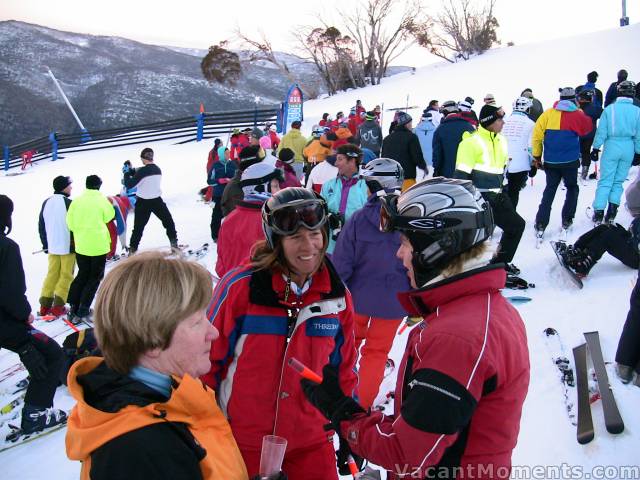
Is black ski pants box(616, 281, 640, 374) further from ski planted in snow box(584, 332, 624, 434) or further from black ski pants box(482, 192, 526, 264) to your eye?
black ski pants box(482, 192, 526, 264)

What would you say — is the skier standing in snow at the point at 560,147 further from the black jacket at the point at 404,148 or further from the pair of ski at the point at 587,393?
the pair of ski at the point at 587,393

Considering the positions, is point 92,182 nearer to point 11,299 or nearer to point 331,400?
point 11,299

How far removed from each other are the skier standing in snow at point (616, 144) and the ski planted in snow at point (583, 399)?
338 cm

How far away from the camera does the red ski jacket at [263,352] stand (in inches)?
88.1

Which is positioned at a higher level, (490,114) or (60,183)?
(490,114)

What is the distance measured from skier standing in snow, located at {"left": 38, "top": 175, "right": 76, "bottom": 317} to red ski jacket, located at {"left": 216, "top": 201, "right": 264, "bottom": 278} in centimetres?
400

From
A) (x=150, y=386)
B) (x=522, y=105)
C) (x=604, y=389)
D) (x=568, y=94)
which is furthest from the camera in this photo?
(x=522, y=105)

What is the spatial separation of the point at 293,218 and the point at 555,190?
5697 millimetres

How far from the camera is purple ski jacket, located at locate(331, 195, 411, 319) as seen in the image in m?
3.79

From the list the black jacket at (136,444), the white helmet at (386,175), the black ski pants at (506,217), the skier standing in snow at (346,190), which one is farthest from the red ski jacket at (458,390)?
the black ski pants at (506,217)

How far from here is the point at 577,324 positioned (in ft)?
15.8

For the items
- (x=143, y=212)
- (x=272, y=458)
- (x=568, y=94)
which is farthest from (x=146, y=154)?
(x=272, y=458)

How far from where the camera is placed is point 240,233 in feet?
13.0

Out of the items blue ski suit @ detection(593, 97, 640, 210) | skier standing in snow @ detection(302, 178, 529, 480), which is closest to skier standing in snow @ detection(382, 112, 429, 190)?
blue ski suit @ detection(593, 97, 640, 210)
